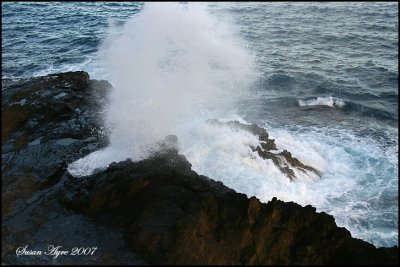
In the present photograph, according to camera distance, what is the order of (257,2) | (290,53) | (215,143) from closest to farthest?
(215,143) → (290,53) → (257,2)

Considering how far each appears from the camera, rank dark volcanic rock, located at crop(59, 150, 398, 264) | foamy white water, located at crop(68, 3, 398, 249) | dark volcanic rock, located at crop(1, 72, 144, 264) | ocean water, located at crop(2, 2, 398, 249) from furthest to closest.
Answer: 1. ocean water, located at crop(2, 2, 398, 249)
2. foamy white water, located at crop(68, 3, 398, 249)
3. dark volcanic rock, located at crop(1, 72, 144, 264)
4. dark volcanic rock, located at crop(59, 150, 398, 264)

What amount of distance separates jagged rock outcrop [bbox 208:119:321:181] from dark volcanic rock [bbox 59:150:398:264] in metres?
4.22

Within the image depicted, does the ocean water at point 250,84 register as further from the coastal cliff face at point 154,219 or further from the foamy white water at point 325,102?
the coastal cliff face at point 154,219

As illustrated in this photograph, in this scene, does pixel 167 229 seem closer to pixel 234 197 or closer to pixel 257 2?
pixel 234 197

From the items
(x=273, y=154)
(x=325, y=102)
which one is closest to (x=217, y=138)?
(x=273, y=154)

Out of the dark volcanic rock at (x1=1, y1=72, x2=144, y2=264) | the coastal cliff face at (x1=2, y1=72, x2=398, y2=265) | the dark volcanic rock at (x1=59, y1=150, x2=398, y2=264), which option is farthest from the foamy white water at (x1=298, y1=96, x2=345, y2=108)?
the dark volcanic rock at (x1=59, y1=150, x2=398, y2=264)

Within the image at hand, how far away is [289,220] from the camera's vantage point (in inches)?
324

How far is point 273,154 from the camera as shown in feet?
44.1

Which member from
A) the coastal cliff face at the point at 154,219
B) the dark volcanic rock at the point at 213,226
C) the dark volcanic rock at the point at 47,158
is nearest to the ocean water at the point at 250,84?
the dark volcanic rock at the point at 47,158

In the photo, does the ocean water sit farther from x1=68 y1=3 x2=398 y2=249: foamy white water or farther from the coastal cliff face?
the coastal cliff face

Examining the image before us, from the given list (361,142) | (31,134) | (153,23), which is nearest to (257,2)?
(153,23)

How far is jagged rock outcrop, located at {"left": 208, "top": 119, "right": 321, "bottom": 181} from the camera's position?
13102mm

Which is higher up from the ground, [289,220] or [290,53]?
[289,220]

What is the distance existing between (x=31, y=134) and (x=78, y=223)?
15.9 feet
